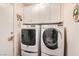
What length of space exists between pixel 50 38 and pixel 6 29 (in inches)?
21.6

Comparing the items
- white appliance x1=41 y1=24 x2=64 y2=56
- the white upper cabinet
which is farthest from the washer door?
the white upper cabinet

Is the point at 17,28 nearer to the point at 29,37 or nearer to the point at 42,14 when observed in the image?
the point at 29,37

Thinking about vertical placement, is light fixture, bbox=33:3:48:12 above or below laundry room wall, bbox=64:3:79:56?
above

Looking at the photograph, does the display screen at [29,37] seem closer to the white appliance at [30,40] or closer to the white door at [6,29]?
the white appliance at [30,40]

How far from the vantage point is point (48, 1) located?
1677mm

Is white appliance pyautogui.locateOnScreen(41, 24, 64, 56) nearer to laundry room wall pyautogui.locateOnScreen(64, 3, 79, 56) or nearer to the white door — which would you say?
laundry room wall pyautogui.locateOnScreen(64, 3, 79, 56)

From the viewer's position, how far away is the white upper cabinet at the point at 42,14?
1.59 metres

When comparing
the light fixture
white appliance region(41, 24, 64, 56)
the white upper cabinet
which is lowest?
white appliance region(41, 24, 64, 56)

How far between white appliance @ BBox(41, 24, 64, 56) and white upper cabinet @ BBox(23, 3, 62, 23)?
85 mm

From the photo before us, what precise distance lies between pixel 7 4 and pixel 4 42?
471mm

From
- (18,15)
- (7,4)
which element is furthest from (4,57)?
(7,4)

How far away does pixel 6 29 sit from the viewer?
1.62 m

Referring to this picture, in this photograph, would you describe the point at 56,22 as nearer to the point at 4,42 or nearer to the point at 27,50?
the point at 27,50

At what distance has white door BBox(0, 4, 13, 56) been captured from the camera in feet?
5.29
